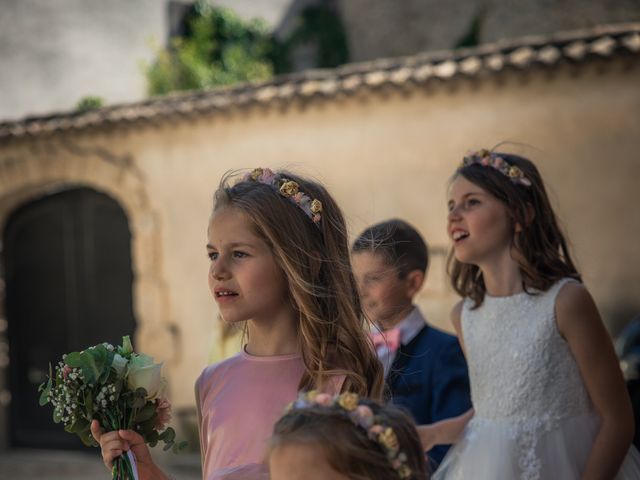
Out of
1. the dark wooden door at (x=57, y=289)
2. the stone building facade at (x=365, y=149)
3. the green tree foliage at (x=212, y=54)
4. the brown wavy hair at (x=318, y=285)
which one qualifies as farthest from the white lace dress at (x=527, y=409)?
the green tree foliage at (x=212, y=54)

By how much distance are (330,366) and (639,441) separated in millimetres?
1466

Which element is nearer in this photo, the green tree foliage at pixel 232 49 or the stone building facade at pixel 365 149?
the stone building facade at pixel 365 149

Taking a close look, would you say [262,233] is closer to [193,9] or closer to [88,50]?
[88,50]

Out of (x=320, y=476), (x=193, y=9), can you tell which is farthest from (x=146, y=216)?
(x=320, y=476)

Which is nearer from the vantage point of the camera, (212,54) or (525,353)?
(525,353)

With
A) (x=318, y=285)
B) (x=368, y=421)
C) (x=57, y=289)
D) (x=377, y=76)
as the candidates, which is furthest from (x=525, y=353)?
(x=57, y=289)

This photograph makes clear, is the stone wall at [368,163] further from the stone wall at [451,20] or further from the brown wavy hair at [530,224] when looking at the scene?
the stone wall at [451,20]

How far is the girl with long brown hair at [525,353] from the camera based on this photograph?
2.79 meters

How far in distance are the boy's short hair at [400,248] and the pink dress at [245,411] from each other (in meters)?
0.82

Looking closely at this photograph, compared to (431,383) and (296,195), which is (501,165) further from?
(296,195)

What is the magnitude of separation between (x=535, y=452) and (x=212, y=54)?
13894mm

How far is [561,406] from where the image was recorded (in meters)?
2.91

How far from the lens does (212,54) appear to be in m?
16.1

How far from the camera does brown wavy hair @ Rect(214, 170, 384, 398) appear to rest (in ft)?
7.58
